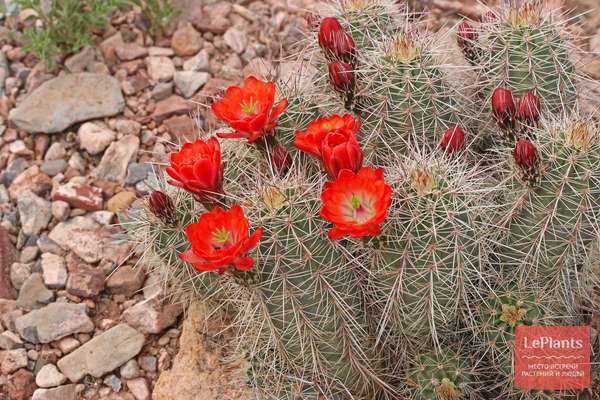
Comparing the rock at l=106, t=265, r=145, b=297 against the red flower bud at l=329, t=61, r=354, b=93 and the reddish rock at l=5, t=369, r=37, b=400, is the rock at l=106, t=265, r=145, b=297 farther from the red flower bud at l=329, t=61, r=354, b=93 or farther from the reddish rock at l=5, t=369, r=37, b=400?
the red flower bud at l=329, t=61, r=354, b=93

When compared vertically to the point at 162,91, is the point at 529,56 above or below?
above

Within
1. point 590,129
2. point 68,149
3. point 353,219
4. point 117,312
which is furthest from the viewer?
point 68,149

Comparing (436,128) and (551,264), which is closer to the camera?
(551,264)

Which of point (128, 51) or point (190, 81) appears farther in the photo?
point (128, 51)

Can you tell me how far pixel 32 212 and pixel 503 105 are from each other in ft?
8.56

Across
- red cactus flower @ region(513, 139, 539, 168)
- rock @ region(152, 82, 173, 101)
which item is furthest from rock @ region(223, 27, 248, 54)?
red cactus flower @ region(513, 139, 539, 168)

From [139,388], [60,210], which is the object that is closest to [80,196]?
[60,210]

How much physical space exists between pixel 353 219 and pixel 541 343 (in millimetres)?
926

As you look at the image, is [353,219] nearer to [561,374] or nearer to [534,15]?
[561,374]

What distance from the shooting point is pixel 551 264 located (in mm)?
2748

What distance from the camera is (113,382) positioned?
11.2 ft

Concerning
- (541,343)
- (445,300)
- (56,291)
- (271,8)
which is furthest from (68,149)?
(541,343)

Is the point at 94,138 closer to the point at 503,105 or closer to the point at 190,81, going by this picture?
the point at 190,81

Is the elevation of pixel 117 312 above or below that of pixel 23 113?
below
